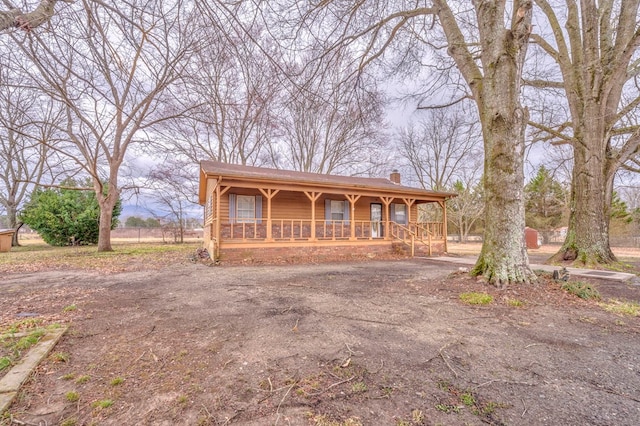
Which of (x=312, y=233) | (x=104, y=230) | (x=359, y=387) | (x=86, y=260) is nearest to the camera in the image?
(x=359, y=387)

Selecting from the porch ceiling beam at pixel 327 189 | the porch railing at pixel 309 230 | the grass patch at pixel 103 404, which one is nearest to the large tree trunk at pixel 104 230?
the porch railing at pixel 309 230

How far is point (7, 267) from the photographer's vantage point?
8.16m

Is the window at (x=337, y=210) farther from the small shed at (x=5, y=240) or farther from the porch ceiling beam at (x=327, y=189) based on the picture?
the small shed at (x=5, y=240)

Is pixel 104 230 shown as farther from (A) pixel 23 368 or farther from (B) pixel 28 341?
(A) pixel 23 368

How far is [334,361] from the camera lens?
235cm

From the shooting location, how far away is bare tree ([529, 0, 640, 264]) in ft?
24.8

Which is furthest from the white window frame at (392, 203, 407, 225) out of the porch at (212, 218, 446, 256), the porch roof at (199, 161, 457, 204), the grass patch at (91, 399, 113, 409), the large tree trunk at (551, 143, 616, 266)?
the grass patch at (91, 399, 113, 409)

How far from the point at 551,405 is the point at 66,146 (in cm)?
2021

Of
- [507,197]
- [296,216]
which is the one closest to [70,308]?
[507,197]

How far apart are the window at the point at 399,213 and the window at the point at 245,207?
6837 mm

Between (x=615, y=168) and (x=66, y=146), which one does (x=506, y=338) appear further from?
(x=66, y=146)

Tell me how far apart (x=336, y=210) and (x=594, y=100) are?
952 cm

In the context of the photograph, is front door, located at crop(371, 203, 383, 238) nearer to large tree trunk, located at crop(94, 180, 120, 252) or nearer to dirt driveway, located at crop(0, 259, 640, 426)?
dirt driveway, located at crop(0, 259, 640, 426)

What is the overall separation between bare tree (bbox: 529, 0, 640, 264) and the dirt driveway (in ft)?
16.4
